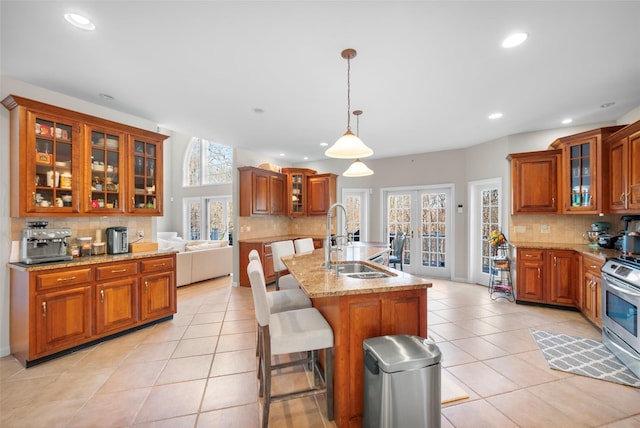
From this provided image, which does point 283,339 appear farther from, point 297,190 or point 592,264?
point 297,190

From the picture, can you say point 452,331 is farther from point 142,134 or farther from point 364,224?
point 142,134

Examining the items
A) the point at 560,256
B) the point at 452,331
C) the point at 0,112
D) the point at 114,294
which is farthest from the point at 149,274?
the point at 560,256

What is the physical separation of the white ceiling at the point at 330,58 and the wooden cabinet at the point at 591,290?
1965 mm

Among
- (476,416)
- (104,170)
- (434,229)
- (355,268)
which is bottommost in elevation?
(476,416)

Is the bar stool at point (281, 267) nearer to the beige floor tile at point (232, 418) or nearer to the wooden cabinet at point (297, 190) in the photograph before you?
the beige floor tile at point (232, 418)

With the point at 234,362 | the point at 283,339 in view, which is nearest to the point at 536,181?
the point at 283,339

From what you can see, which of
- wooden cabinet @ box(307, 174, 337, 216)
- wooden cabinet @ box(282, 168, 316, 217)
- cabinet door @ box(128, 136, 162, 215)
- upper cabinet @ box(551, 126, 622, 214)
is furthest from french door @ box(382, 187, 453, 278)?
cabinet door @ box(128, 136, 162, 215)

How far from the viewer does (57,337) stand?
8.48ft

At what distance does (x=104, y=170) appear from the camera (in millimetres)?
3209

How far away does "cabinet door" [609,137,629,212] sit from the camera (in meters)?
3.17

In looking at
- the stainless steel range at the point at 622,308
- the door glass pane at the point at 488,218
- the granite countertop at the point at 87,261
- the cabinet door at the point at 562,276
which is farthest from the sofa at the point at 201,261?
the stainless steel range at the point at 622,308

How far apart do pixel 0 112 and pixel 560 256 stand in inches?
267

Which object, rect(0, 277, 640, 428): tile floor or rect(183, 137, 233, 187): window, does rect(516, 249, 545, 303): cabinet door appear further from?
rect(183, 137, 233, 187): window

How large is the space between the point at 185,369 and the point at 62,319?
1.30 m
